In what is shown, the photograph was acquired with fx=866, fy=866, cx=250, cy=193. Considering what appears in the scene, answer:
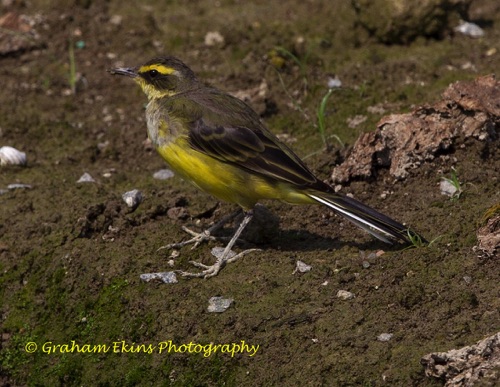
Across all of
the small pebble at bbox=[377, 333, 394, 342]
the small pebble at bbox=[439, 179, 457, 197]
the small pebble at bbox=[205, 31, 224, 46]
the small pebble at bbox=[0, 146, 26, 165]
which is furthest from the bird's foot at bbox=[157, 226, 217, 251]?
the small pebble at bbox=[205, 31, 224, 46]

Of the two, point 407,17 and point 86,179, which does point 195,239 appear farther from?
point 407,17

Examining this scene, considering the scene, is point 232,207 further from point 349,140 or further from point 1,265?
point 1,265

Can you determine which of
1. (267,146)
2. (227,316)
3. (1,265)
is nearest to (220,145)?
(267,146)

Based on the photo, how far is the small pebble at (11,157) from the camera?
9156mm

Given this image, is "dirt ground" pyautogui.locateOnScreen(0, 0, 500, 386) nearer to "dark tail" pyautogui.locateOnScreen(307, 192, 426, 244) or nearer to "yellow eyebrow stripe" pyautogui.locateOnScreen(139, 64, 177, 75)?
"dark tail" pyautogui.locateOnScreen(307, 192, 426, 244)

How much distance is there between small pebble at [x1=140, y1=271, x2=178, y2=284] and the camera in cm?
693

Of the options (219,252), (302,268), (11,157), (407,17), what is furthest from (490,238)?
(11,157)

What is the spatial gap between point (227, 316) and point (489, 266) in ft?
6.37

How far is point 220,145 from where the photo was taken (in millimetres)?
7277

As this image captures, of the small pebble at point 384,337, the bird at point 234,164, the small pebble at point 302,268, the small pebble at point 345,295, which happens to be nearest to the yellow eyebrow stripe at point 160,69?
the bird at point 234,164

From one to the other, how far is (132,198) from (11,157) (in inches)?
73.1

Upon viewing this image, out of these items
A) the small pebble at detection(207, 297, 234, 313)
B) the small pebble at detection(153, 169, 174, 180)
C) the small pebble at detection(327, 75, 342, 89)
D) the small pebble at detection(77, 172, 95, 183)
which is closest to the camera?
the small pebble at detection(207, 297, 234, 313)

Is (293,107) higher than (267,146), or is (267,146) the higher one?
(267,146)

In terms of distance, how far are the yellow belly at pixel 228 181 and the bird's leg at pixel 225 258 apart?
214 millimetres
